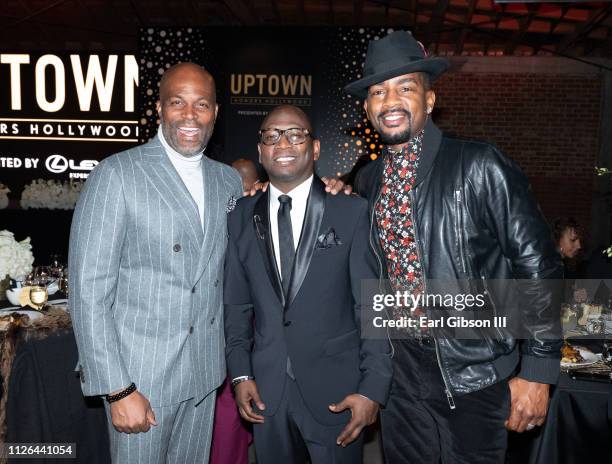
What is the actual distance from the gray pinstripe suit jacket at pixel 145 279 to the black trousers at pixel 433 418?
2.84 feet

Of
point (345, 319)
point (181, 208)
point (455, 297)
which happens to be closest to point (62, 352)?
point (181, 208)

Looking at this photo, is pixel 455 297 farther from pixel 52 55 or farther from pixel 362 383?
pixel 52 55

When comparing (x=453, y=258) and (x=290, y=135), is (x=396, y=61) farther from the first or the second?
(x=453, y=258)

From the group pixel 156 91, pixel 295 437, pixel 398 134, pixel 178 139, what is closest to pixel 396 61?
pixel 398 134

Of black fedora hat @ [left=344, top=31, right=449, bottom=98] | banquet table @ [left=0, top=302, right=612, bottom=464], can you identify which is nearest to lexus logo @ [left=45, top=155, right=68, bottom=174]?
banquet table @ [left=0, top=302, right=612, bottom=464]

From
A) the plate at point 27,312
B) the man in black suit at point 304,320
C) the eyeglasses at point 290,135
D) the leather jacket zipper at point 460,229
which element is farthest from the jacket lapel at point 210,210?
the plate at point 27,312

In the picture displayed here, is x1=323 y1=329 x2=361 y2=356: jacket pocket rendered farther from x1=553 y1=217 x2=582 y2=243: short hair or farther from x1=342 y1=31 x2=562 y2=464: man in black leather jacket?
x1=553 y1=217 x2=582 y2=243: short hair

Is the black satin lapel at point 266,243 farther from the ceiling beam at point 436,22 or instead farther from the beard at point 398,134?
the ceiling beam at point 436,22

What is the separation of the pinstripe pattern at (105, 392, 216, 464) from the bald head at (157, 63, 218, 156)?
3.70ft

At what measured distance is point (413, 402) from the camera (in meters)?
2.37

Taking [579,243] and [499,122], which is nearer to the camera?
[579,243]

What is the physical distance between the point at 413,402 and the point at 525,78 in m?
9.39

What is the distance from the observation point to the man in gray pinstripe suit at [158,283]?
6.75 feet

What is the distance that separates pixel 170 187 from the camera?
2.22m
